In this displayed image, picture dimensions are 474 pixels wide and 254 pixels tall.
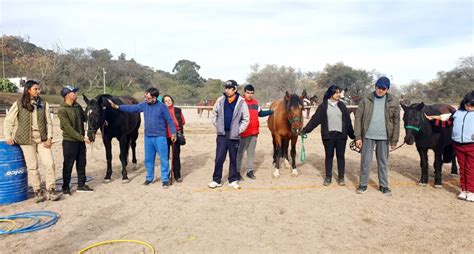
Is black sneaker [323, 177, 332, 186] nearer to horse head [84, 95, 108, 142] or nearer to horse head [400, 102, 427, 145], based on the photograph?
horse head [400, 102, 427, 145]

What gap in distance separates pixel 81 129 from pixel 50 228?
195 cm

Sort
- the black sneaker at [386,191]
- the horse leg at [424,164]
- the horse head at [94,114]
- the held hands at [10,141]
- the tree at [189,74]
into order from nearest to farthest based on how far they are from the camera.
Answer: the held hands at [10,141] → the black sneaker at [386,191] → the horse head at [94,114] → the horse leg at [424,164] → the tree at [189,74]

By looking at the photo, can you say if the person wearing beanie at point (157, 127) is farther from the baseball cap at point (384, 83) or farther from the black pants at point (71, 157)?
the baseball cap at point (384, 83)

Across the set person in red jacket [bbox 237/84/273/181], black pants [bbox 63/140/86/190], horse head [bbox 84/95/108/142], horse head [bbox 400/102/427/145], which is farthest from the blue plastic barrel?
horse head [bbox 400/102/427/145]

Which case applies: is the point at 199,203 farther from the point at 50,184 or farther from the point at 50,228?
the point at 50,184

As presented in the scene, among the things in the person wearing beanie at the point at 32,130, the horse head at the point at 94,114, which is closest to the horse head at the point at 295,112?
the horse head at the point at 94,114

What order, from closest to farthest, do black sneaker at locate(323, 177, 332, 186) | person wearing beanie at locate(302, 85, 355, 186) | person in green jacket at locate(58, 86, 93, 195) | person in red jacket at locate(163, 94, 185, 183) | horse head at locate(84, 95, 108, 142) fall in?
person in green jacket at locate(58, 86, 93, 195) → horse head at locate(84, 95, 108, 142) → person wearing beanie at locate(302, 85, 355, 186) → black sneaker at locate(323, 177, 332, 186) → person in red jacket at locate(163, 94, 185, 183)

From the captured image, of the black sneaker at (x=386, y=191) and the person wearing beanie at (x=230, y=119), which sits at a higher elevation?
the person wearing beanie at (x=230, y=119)

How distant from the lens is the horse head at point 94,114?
5.62 metres

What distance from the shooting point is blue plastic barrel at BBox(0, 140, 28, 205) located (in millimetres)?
5000

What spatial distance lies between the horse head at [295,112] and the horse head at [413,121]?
1826 millimetres

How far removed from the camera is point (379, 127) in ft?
17.7

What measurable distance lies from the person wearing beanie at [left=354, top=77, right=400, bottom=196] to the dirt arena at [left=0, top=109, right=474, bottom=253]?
0.45 meters

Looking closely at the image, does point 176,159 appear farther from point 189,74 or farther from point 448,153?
point 189,74
